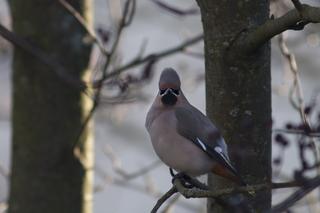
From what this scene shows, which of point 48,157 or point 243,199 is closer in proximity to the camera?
point 243,199

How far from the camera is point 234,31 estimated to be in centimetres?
275

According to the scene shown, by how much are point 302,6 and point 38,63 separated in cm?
221

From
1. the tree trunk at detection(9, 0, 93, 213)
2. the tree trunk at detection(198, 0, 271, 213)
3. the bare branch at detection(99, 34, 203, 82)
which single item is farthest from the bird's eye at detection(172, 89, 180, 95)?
the tree trunk at detection(9, 0, 93, 213)

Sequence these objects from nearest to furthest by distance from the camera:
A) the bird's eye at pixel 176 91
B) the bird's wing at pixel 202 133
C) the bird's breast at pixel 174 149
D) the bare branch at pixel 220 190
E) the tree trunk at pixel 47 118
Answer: the bare branch at pixel 220 190
the bird's wing at pixel 202 133
the bird's breast at pixel 174 149
the bird's eye at pixel 176 91
the tree trunk at pixel 47 118

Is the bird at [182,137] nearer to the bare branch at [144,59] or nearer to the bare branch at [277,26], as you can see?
the bare branch at [277,26]

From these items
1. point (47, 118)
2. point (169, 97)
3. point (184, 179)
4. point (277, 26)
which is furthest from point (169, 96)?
point (47, 118)

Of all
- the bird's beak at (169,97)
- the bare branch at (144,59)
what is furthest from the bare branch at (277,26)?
the bare branch at (144,59)

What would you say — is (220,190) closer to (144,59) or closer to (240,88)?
(240,88)

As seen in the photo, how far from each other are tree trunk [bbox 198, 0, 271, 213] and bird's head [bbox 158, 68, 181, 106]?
0.23 meters

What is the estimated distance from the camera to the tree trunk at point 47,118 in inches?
166

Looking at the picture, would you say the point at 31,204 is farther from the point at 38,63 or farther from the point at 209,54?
the point at 209,54

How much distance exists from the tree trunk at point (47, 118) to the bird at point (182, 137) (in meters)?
1.16

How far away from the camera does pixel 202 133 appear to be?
9.57ft

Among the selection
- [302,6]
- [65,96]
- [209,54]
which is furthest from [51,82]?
[302,6]
